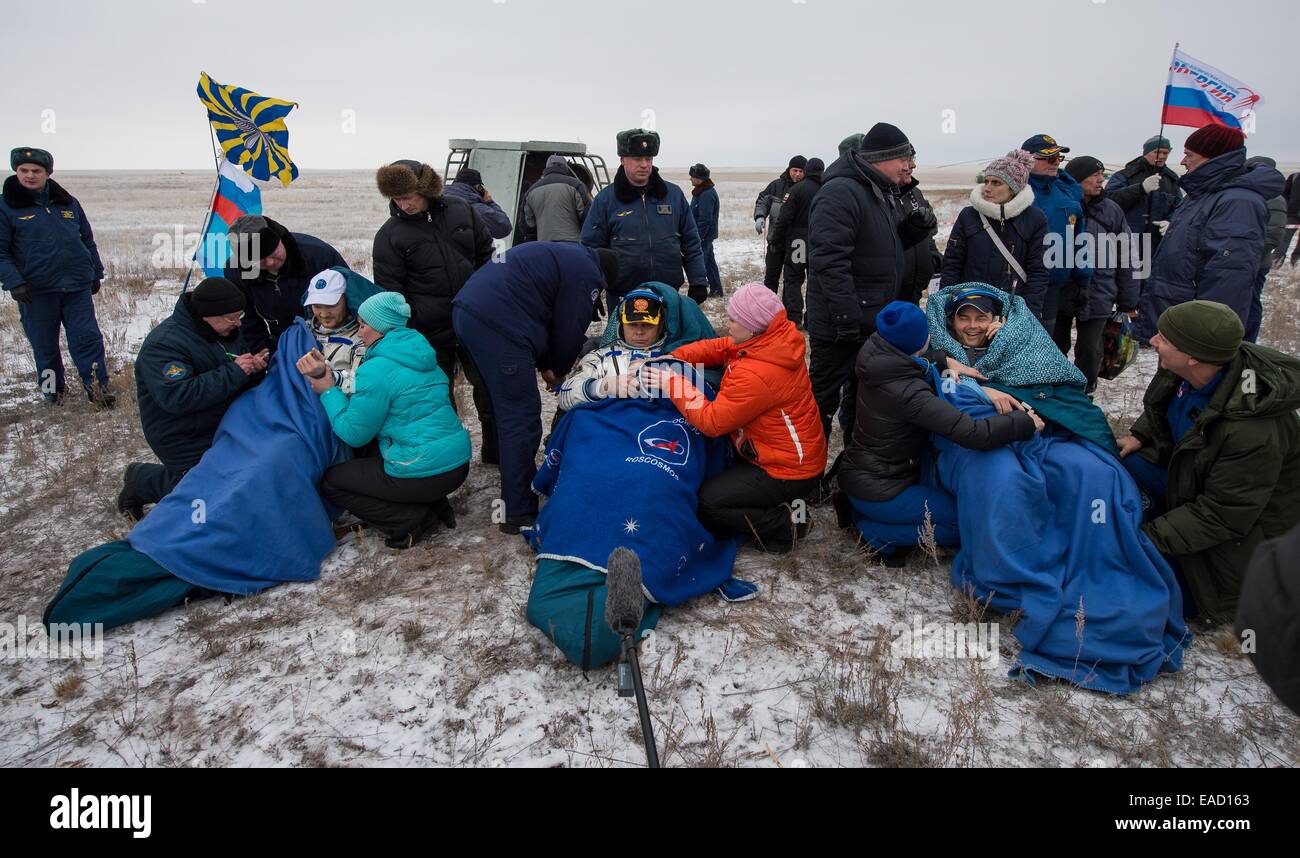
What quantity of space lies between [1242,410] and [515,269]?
10.7 ft

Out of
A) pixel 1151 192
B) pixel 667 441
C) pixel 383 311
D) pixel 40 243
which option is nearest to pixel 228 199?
pixel 40 243

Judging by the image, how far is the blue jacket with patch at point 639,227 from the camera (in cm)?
525

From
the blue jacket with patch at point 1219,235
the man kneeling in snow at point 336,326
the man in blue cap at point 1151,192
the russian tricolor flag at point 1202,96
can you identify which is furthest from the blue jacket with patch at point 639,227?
the russian tricolor flag at point 1202,96

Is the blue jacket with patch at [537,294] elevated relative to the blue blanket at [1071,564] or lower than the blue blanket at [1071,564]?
elevated

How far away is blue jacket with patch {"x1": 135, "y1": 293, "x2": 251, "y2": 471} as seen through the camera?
358 centimetres

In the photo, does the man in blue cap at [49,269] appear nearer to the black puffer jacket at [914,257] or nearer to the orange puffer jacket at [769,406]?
the orange puffer jacket at [769,406]

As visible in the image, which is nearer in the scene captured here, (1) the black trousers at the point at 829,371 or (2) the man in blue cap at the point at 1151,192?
(1) the black trousers at the point at 829,371

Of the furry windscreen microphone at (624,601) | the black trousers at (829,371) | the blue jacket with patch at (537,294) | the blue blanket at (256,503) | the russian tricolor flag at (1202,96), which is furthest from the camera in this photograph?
the russian tricolor flag at (1202,96)

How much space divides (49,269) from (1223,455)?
25.4 feet

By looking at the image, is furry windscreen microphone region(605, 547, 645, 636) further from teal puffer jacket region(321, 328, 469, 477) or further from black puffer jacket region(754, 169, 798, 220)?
black puffer jacket region(754, 169, 798, 220)

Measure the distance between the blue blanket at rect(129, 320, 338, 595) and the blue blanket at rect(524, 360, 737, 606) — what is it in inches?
44.9

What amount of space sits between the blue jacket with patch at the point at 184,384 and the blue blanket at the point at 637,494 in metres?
1.71

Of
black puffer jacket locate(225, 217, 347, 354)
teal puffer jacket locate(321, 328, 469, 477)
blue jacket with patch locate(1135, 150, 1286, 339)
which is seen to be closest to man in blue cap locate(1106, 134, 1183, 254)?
blue jacket with patch locate(1135, 150, 1286, 339)

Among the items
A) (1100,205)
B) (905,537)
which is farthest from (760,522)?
(1100,205)
